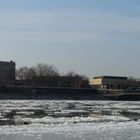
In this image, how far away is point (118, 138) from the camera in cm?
2548

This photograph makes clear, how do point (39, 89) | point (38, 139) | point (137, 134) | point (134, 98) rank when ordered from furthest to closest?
point (39, 89) → point (134, 98) → point (137, 134) → point (38, 139)

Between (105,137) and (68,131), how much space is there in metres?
3.56

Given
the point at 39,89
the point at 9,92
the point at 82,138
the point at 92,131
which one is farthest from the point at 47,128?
the point at 39,89

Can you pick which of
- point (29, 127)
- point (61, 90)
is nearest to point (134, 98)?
point (61, 90)

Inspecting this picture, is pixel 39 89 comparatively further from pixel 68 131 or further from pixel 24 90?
pixel 68 131

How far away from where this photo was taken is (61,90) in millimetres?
162750

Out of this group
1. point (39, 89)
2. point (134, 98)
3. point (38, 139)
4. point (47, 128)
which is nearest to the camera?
point (38, 139)

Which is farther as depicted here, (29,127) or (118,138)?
(29,127)

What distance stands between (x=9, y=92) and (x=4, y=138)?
125 metres

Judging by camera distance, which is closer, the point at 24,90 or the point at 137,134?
the point at 137,134

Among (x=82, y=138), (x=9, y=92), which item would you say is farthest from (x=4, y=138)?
(x=9, y=92)

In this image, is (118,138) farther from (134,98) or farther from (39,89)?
(39,89)

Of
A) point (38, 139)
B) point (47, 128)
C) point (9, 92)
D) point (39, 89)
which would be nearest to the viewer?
point (38, 139)

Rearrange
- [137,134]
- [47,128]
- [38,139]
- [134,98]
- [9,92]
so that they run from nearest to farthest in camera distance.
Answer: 1. [38,139]
2. [137,134]
3. [47,128]
4. [134,98]
5. [9,92]
